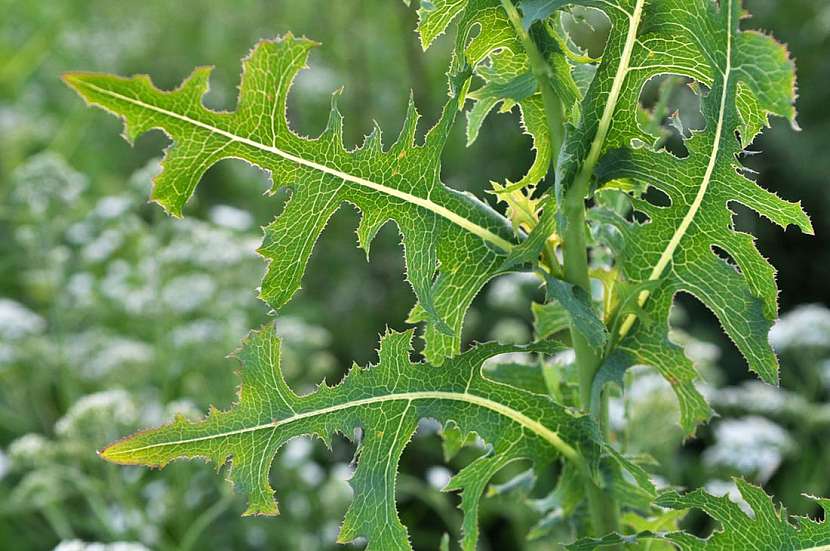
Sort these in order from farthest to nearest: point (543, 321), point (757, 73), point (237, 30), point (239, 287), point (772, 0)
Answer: point (237, 30)
point (772, 0)
point (239, 287)
point (543, 321)
point (757, 73)

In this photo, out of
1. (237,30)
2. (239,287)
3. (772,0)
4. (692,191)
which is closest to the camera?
(692,191)

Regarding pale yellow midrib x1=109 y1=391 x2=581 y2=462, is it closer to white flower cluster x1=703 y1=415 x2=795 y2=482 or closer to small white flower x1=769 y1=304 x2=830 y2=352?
white flower cluster x1=703 y1=415 x2=795 y2=482

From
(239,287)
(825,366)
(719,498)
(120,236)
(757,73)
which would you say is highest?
(757,73)

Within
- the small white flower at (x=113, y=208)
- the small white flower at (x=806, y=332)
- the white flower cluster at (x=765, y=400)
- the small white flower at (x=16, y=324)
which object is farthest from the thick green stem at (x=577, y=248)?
the small white flower at (x=16, y=324)

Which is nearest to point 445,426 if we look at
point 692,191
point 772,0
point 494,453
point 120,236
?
point 494,453

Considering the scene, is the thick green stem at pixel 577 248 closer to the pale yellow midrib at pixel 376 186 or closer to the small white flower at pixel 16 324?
the pale yellow midrib at pixel 376 186

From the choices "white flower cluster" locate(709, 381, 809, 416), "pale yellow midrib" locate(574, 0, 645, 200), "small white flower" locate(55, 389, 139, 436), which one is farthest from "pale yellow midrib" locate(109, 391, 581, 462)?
"white flower cluster" locate(709, 381, 809, 416)

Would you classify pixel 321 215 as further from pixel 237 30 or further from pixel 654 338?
pixel 237 30

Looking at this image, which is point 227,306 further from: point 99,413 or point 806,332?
point 806,332
